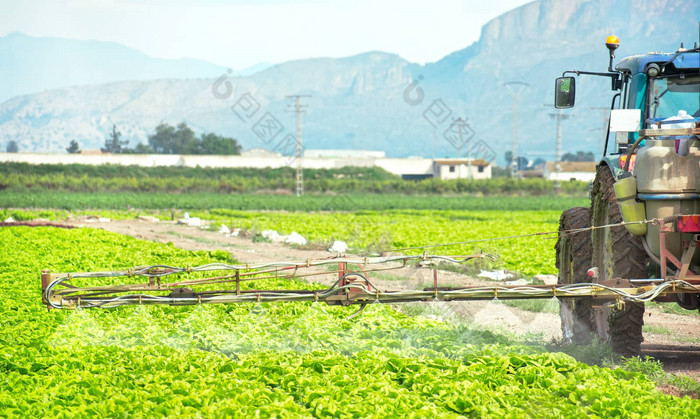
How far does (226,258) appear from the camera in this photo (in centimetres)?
2152

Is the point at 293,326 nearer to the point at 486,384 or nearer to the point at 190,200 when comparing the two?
the point at 486,384

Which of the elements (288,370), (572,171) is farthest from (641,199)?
(572,171)

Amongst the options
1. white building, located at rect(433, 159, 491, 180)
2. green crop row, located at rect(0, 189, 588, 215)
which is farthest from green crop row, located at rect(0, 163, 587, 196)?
white building, located at rect(433, 159, 491, 180)

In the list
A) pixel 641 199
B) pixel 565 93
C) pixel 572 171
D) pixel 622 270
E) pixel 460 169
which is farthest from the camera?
pixel 572 171

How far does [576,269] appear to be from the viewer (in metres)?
10.7

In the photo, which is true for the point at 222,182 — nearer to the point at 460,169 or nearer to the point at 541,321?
the point at 460,169

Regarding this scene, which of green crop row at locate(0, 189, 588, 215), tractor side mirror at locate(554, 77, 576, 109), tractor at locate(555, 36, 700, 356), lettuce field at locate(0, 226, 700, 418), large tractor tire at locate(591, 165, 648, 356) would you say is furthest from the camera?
green crop row at locate(0, 189, 588, 215)

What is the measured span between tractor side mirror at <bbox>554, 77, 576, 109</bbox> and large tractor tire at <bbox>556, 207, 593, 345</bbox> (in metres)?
1.51

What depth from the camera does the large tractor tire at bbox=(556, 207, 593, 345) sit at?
10.5m

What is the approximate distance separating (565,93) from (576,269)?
2.36 m

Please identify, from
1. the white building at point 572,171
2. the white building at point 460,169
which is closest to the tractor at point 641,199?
the white building at point 460,169

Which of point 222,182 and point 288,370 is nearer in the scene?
point 288,370

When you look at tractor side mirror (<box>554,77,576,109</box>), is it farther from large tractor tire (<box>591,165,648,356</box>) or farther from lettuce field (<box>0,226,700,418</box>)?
lettuce field (<box>0,226,700,418</box>)

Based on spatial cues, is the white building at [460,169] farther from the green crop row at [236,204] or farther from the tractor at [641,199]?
the tractor at [641,199]
